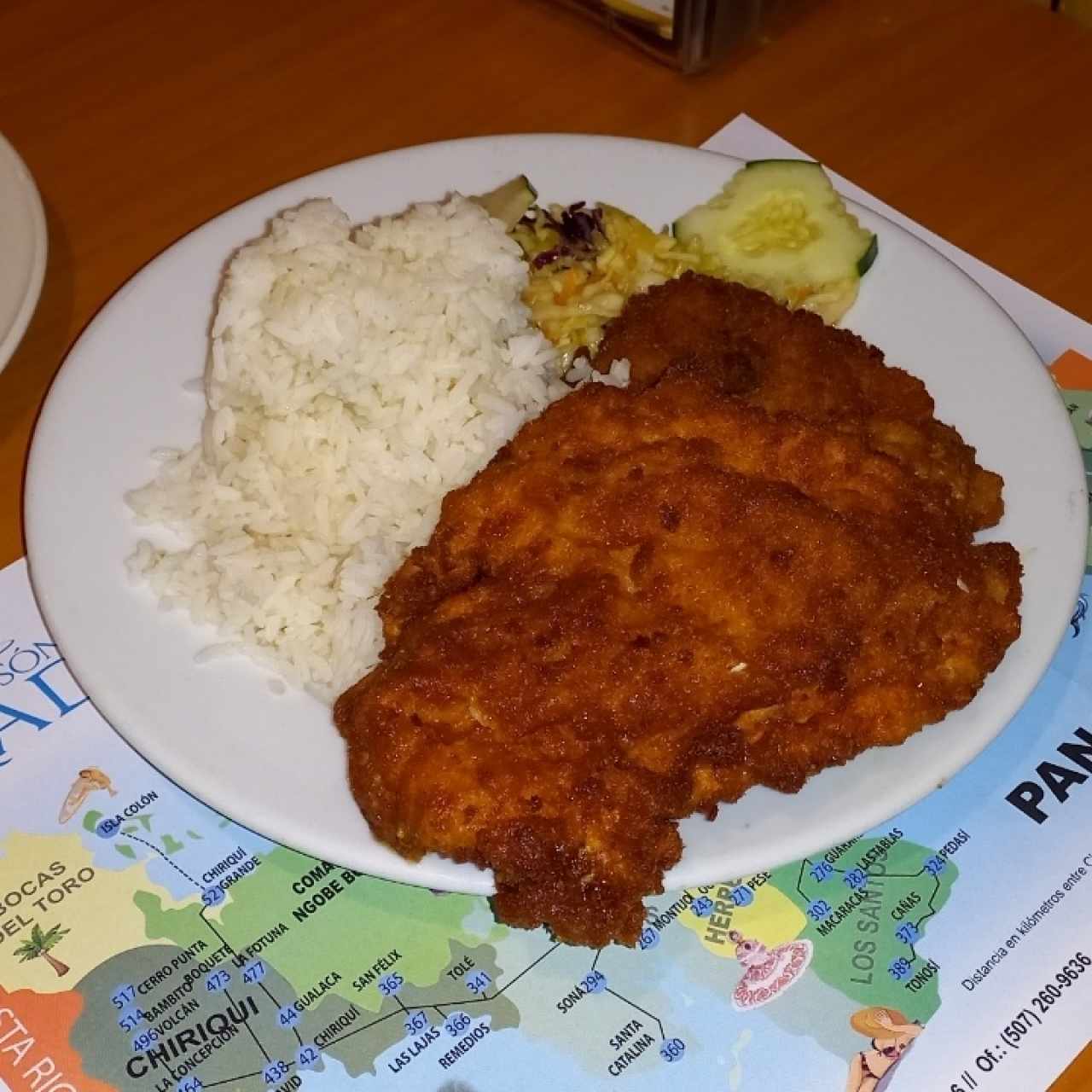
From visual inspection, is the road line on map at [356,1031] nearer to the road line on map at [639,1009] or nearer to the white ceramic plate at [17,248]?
the road line on map at [639,1009]

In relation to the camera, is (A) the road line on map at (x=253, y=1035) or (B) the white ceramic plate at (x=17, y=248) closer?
(A) the road line on map at (x=253, y=1035)

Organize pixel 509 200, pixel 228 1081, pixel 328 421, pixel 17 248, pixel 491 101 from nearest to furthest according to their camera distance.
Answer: pixel 228 1081 → pixel 328 421 → pixel 17 248 → pixel 509 200 → pixel 491 101

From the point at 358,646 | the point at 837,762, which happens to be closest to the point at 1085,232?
the point at 837,762

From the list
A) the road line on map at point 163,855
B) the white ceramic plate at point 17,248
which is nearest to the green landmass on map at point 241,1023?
the road line on map at point 163,855

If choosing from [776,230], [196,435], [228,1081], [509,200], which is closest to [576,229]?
[509,200]

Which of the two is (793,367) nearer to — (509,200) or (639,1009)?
(509,200)

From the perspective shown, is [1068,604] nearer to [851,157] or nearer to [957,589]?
[957,589]
